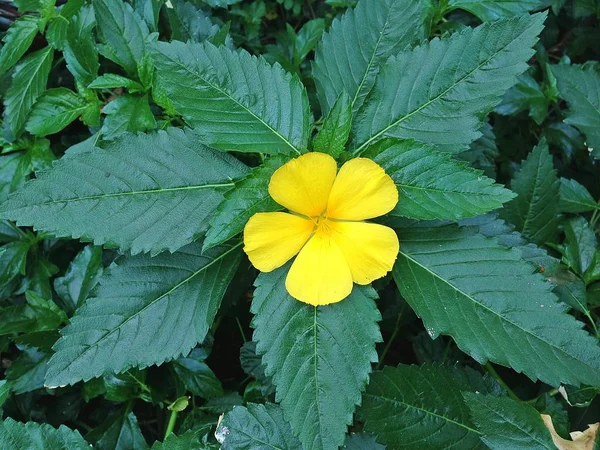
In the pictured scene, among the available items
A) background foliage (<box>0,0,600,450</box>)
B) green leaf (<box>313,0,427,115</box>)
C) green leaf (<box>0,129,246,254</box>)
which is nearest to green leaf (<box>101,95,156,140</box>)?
background foliage (<box>0,0,600,450</box>)

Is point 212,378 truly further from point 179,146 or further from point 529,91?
point 529,91

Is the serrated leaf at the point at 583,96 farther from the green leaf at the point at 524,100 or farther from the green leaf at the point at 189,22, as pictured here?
the green leaf at the point at 189,22

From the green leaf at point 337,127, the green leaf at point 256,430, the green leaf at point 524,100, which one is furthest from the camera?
the green leaf at point 524,100

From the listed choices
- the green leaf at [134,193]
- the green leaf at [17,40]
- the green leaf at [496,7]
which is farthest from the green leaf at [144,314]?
the green leaf at [496,7]

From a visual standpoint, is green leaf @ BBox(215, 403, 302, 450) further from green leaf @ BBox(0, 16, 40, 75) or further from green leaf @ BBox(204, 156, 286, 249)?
green leaf @ BBox(0, 16, 40, 75)

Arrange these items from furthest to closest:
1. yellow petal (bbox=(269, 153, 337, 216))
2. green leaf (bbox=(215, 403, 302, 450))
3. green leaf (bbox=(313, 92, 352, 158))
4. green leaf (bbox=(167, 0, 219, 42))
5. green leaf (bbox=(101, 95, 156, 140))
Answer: green leaf (bbox=(167, 0, 219, 42)), green leaf (bbox=(101, 95, 156, 140)), green leaf (bbox=(215, 403, 302, 450)), green leaf (bbox=(313, 92, 352, 158)), yellow petal (bbox=(269, 153, 337, 216))

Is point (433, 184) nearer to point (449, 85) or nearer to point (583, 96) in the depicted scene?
point (449, 85)
